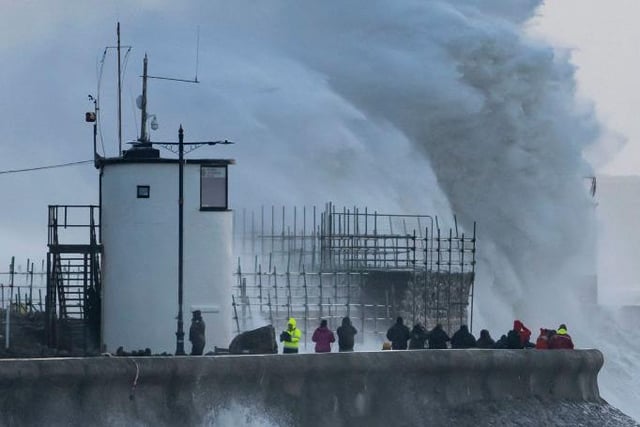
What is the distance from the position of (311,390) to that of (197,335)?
105 inches

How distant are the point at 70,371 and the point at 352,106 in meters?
27.7

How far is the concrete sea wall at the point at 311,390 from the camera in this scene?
634 inches

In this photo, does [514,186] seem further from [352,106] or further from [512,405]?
[512,405]

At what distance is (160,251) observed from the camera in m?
21.2

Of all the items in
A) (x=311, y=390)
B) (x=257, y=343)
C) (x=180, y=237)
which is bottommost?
(x=311, y=390)

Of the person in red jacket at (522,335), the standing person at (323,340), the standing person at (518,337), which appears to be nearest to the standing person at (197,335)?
the standing person at (323,340)

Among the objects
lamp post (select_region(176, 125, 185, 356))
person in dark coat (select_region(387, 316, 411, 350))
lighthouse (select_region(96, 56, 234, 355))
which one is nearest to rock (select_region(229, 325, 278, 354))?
lamp post (select_region(176, 125, 185, 356))

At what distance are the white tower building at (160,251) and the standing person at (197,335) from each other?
0.65m

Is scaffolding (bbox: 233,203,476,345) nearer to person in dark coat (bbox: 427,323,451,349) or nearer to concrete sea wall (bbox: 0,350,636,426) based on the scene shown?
A: person in dark coat (bbox: 427,323,451,349)

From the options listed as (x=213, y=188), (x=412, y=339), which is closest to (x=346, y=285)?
(x=213, y=188)

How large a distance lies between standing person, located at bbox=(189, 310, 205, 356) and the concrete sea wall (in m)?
2.37

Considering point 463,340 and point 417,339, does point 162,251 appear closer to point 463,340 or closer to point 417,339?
point 417,339

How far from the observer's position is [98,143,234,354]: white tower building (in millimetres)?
21078

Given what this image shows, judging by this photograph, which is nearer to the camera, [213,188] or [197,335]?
[197,335]
